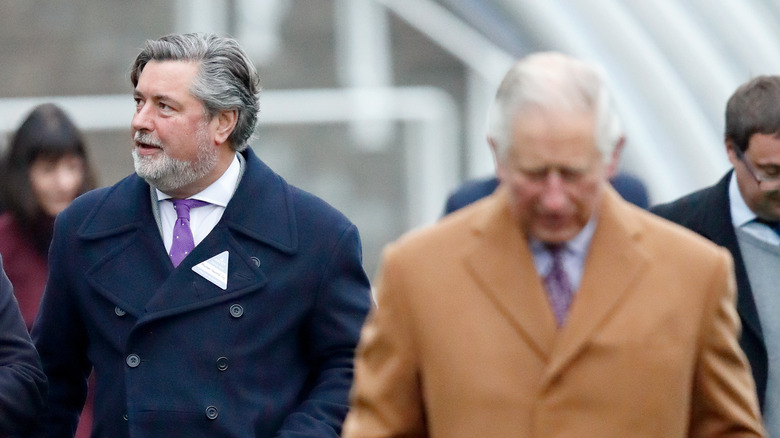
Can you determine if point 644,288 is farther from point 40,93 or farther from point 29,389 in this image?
point 40,93

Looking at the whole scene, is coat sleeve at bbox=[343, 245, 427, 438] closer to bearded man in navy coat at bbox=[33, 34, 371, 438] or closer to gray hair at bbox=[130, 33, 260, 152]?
bearded man in navy coat at bbox=[33, 34, 371, 438]

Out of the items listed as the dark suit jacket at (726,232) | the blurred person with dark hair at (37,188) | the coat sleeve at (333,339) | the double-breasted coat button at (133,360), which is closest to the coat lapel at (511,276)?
the coat sleeve at (333,339)

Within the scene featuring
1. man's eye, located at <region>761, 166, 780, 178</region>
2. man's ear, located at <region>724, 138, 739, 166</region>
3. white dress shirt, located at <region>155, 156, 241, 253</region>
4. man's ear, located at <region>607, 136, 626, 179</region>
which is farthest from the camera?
man's ear, located at <region>724, 138, 739, 166</region>

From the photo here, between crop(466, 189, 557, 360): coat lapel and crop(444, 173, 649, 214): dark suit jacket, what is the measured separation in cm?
197

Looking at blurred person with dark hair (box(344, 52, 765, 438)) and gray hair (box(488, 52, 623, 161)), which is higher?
gray hair (box(488, 52, 623, 161))

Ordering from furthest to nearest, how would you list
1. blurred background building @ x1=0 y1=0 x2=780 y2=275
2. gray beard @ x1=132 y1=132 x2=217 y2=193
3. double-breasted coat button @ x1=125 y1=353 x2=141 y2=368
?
blurred background building @ x1=0 y1=0 x2=780 y2=275 < gray beard @ x1=132 y1=132 x2=217 y2=193 < double-breasted coat button @ x1=125 y1=353 x2=141 y2=368

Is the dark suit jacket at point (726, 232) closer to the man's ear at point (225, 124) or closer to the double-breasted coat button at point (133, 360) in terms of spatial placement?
the man's ear at point (225, 124)

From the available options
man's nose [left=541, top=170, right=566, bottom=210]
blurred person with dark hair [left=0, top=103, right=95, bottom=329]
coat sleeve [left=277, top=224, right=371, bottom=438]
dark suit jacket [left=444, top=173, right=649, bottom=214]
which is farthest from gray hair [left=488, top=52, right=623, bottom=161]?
blurred person with dark hair [left=0, top=103, right=95, bottom=329]

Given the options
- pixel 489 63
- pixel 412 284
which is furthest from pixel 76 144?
pixel 489 63

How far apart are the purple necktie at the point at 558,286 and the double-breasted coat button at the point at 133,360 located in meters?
1.40

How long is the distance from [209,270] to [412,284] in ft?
3.89

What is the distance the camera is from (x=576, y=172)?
288 centimetres

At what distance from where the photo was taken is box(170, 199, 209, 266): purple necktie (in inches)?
166

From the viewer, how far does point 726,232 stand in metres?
4.57
